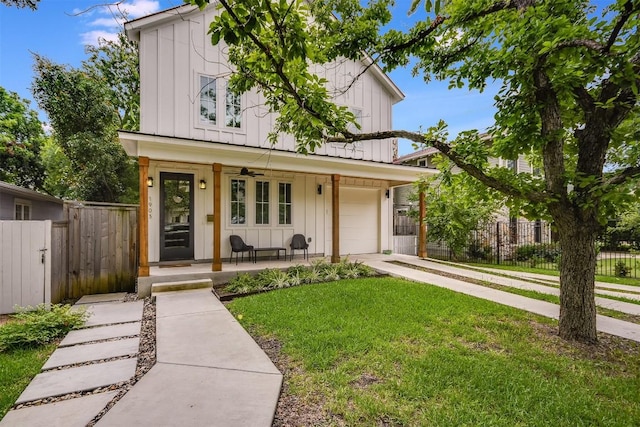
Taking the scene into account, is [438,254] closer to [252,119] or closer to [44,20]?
[252,119]

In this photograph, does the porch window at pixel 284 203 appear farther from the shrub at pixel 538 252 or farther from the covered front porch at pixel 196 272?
the shrub at pixel 538 252

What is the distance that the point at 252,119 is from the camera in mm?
8320

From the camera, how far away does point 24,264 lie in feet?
16.5

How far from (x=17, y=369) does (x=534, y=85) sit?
610 centimetres

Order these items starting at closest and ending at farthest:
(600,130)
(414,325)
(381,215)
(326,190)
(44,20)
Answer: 1. (600,130)
2. (414,325)
3. (44,20)
4. (326,190)
5. (381,215)

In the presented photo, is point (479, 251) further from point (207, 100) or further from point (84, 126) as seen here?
point (84, 126)

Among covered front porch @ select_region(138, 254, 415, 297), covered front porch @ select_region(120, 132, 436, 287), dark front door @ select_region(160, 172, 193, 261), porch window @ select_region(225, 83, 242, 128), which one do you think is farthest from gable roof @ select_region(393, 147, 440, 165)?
dark front door @ select_region(160, 172, 193, 261)

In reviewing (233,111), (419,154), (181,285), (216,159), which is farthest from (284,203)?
(419,154)

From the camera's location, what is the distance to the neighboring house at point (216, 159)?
22.5 feet

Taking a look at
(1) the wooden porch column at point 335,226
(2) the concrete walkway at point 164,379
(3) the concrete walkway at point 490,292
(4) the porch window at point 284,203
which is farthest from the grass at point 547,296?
(2) the concrete walkway at point 164,379

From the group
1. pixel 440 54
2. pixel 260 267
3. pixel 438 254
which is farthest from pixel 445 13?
pixel 438 254

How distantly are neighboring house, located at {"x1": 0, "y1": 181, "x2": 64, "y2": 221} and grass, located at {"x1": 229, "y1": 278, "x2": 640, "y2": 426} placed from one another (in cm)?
787

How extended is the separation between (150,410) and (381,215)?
9.60m

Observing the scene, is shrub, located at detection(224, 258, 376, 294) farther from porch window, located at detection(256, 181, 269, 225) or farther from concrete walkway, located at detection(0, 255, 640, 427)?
porch window, located at detection(256, 181, 269, 225)
